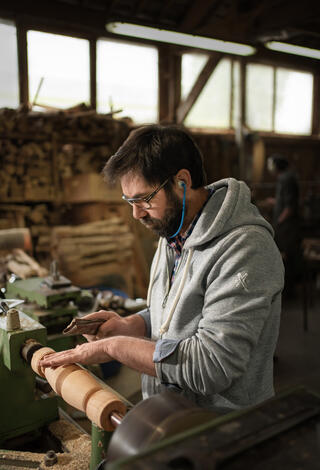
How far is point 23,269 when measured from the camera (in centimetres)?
321

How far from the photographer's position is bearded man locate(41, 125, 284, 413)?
1.24m

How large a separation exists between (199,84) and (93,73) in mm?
1705

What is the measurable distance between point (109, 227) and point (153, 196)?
3843mm

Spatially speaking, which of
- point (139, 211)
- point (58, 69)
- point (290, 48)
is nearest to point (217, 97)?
point (58, 69)

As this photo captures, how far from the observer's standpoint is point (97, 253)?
5.12 m

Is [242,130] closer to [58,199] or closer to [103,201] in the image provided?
[103,201]

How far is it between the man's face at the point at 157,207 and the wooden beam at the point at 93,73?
15.2 ft

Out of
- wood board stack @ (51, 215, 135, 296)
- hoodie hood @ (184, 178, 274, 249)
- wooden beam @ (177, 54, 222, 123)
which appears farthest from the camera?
wooden beam @ (177, 54, 222, 123)

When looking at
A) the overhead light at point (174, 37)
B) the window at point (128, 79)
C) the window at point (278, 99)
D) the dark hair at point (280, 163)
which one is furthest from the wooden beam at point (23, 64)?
the window at point (278, 99)

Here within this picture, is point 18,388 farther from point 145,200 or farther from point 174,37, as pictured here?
point 174,37

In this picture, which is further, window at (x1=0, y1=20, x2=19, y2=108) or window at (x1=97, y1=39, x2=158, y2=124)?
window at (x1=97, y1=39, x2=158, y2=124)

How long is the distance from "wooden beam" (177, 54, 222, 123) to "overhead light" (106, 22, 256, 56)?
2.33 meters

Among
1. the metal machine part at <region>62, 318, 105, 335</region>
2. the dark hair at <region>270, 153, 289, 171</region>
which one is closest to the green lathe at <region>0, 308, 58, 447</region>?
the metal machine part at <region>62, 318, 105, 335</region>

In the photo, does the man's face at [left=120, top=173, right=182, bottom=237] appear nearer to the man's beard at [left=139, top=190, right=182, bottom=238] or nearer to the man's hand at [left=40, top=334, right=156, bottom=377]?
the man's beard at [left=139, top=190, right=182, bottom=238]
